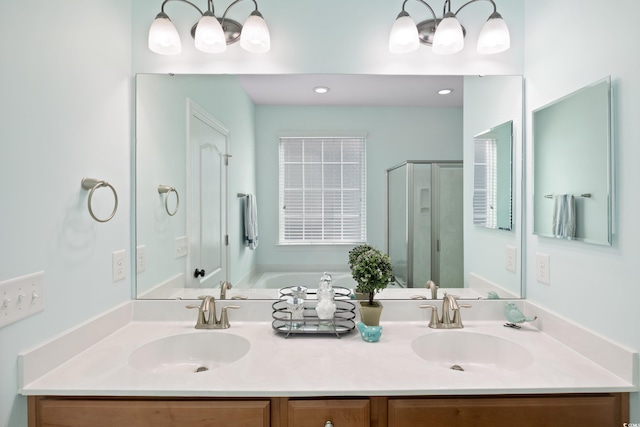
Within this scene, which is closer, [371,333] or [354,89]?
[371,333]

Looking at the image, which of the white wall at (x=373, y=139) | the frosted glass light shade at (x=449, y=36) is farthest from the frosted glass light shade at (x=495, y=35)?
the white wall at (x=373, y=139)

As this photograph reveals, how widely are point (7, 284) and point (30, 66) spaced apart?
635mm

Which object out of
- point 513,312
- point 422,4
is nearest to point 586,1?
point 422,4

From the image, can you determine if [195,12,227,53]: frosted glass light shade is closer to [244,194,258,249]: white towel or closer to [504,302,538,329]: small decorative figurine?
[244,194,258,249]: white towel

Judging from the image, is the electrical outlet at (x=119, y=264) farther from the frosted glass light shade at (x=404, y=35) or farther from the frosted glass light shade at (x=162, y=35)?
the frosted glass light shade at (x=404, y=35)

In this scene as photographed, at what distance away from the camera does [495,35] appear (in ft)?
5.22

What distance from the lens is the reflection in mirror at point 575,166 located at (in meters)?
1.16

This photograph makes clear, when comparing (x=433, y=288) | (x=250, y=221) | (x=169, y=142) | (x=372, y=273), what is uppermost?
(x=169, y=142)

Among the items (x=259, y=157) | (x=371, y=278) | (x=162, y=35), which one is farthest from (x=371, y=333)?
(x=162, y=35)

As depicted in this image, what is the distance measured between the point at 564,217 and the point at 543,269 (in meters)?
0.28

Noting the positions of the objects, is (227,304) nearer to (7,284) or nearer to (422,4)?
(7,284)

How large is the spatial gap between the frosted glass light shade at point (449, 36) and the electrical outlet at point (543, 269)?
99cm

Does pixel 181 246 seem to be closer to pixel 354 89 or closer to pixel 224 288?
pixel 224 288

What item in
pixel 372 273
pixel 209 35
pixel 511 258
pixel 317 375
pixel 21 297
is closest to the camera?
pixel 21 297
